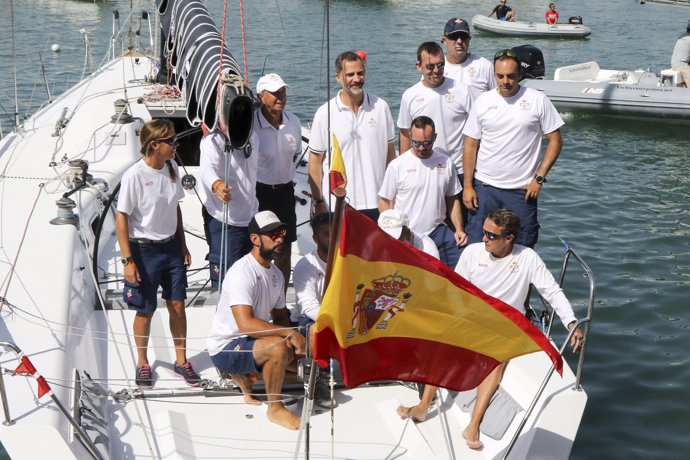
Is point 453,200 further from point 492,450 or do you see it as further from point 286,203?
point 492,450

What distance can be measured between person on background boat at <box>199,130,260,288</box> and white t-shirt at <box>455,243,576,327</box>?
1342 mm

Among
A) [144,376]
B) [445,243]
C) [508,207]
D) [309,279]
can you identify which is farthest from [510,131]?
[144,376]

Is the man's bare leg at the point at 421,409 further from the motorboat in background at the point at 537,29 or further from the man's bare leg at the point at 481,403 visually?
the motorboat in background at the point at 537,29

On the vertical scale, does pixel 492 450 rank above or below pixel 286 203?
below

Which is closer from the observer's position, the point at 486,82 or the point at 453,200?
the point at 453,200

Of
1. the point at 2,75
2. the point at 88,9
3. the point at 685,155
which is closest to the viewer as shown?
the point at 685,155

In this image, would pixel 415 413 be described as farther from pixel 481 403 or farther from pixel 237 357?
pixel 237 357

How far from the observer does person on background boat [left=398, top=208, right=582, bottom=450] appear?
4.34 metres

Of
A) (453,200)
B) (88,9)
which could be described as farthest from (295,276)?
(88,9)

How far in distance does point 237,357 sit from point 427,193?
1592 millimetres

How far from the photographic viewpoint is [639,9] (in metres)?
32.5

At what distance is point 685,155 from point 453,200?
10157mm

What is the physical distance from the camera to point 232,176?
16.0 ft

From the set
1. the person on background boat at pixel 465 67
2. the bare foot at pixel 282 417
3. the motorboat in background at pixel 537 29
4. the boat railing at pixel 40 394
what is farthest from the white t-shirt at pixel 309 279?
the motorboat in background at pixel 537 29
